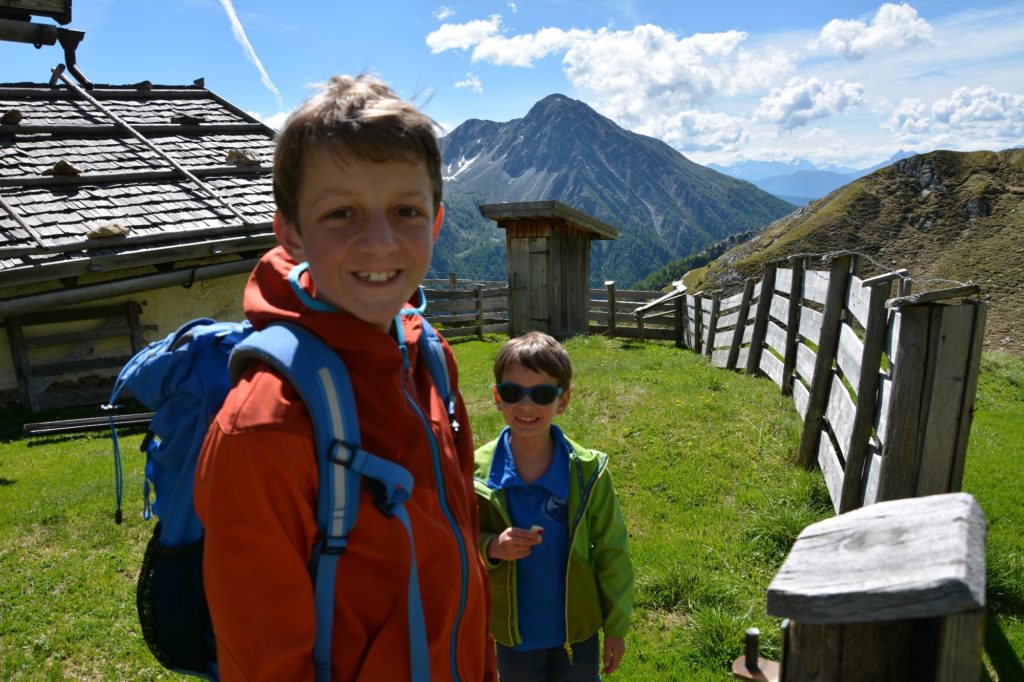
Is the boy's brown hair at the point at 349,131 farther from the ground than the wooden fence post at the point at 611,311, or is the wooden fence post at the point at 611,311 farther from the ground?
the boy's brown hair at the point at 349,131

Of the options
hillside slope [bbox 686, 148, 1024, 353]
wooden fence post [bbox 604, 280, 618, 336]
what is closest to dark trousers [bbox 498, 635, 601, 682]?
wooden fence post [bbox 604, 280, 618, 336]

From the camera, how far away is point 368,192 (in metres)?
1.44

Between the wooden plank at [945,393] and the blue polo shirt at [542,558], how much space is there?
1.96 m

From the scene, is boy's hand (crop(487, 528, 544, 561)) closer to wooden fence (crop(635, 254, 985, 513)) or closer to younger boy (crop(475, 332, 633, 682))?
younger boy (crop(475, 332, 633, 682))

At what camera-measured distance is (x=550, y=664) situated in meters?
2.55

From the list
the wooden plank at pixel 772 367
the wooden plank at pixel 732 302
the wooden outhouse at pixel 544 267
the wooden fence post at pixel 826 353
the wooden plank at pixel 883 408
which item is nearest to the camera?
the wooden plank at pixel 883 408

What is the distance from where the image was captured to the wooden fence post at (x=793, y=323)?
22.7 feet

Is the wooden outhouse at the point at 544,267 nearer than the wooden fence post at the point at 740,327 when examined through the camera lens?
No

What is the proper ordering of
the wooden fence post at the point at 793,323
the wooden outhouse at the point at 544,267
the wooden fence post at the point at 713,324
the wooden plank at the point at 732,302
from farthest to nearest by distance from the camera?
1. the wooden outhouse at the point at 544,267
2. the wooden fence post at the point at 713,324
3. the wooden plank at the point at 732,302
4. the wooden fence post at the point at 793,323

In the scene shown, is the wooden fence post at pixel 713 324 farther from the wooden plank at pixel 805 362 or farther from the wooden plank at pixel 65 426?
the wooden plank at pixel 65 426

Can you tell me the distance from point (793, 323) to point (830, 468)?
2.88m

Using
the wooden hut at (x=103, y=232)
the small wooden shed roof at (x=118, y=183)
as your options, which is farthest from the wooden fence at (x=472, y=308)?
the wooden hut at (x=103, y=232)

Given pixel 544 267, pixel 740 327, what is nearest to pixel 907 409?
pixel 740 327

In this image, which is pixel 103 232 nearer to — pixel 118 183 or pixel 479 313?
pixel 118 183
